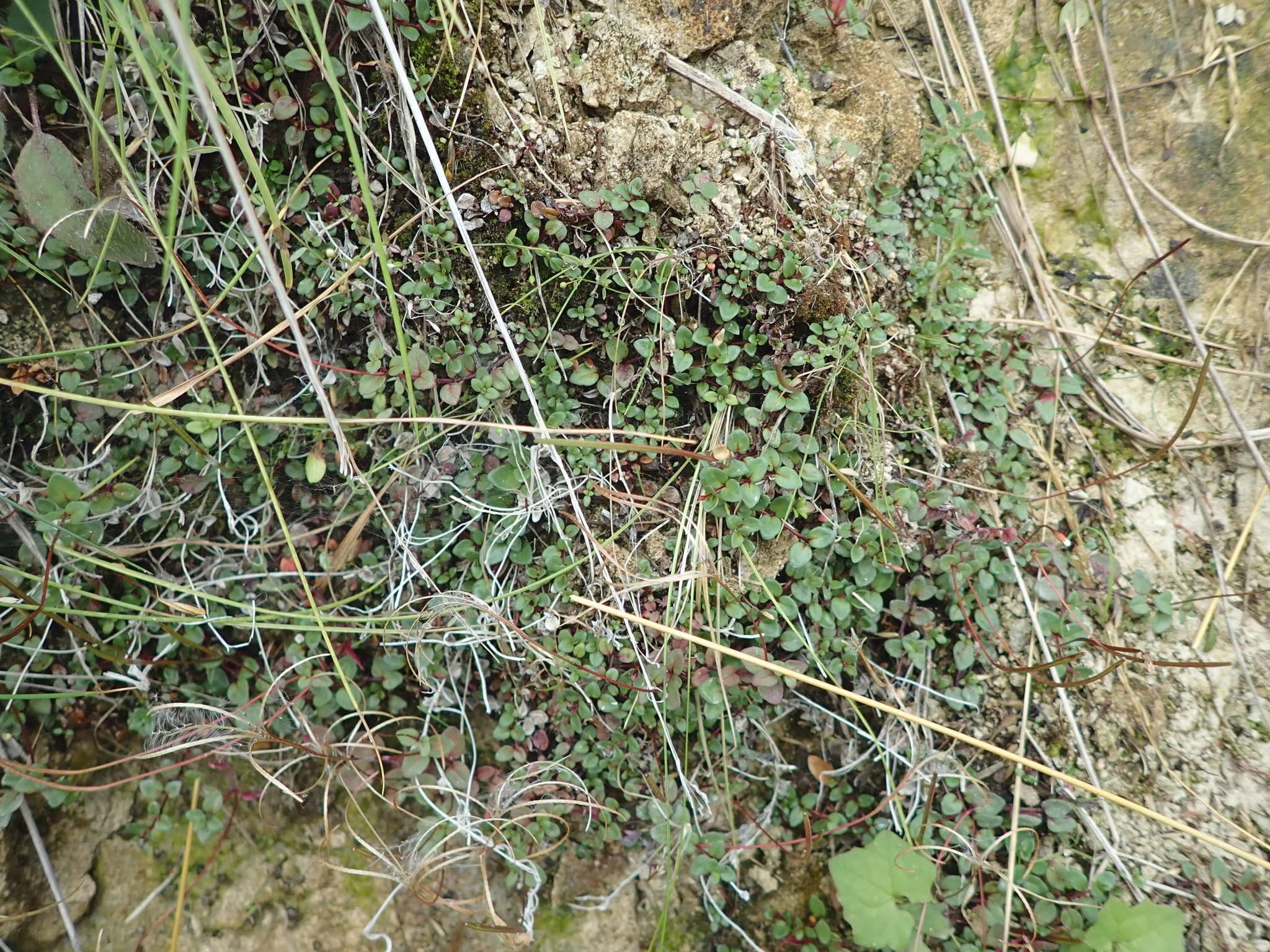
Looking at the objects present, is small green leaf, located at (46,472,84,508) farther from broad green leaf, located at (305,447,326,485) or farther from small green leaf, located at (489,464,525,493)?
small green leaf, located at (489,464,525,493)

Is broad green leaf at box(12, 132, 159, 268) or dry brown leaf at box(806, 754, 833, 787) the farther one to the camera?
dry brown leaf at box(806, 754, 833, 787)

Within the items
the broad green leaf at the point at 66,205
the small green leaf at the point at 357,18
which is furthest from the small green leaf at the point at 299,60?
the broad green leaf at the point at 66,205

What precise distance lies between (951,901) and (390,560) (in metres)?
1.58

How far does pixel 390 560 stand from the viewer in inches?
72.0

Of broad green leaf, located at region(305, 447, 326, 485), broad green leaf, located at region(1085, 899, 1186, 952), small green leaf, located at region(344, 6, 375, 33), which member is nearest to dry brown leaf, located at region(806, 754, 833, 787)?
broad green leaf, located at region(1085, 899, 1186, 952)

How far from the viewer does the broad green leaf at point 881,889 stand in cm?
163

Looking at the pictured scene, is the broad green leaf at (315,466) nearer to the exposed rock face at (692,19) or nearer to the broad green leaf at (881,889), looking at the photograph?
the exposed rock face at (692,19)

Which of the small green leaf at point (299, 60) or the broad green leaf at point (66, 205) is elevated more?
the small green leaf at point (299, 60)

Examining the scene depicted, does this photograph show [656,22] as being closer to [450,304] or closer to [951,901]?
[450,304]

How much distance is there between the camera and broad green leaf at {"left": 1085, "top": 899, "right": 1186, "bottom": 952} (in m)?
1.56

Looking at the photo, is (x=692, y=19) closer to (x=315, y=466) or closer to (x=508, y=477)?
(x=508, y=477)

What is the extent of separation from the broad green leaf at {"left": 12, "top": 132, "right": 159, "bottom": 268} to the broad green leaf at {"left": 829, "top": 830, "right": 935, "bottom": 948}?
7.06ft

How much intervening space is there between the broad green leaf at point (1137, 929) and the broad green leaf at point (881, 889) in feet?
1.18

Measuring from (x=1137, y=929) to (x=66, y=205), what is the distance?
2800 millimetres
